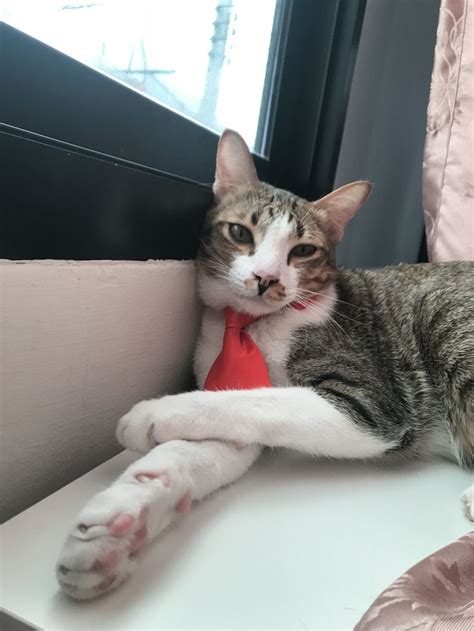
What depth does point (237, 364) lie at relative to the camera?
0.95 meters

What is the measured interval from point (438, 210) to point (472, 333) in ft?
1.86

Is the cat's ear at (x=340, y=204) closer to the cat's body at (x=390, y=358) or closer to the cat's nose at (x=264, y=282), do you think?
the cat's body at (x=390, y=358)

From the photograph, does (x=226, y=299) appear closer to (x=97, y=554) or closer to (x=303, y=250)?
(x=303, y=250)

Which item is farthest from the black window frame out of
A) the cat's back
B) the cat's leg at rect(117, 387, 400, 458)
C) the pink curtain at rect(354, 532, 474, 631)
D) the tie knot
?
the pink curtain at rect(354, 532, 474, 631)

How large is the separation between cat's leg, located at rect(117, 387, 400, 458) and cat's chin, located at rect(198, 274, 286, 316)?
0.59ft

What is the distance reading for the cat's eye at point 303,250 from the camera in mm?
1050

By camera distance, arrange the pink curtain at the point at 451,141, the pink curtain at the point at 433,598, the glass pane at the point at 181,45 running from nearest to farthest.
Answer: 1. the pink curtain at the point at 433,598
2. the glass pane at the point at 181,45
3. the pink curtain at the point at 451,141

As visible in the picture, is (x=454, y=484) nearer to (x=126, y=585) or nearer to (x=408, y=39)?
(x=126, y=585)

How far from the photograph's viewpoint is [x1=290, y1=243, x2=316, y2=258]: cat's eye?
1050mm

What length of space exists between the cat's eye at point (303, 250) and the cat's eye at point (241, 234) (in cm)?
10

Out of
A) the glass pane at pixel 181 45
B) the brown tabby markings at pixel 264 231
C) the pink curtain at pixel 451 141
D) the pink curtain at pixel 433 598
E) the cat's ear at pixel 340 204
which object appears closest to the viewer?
the pink curtain at pixel 433 598

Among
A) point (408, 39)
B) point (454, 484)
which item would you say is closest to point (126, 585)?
point (454, 484)

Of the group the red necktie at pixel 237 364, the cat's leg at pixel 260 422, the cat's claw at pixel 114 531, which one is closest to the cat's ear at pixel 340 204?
the red necktie at pixel 237 364

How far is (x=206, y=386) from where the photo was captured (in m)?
0.98
